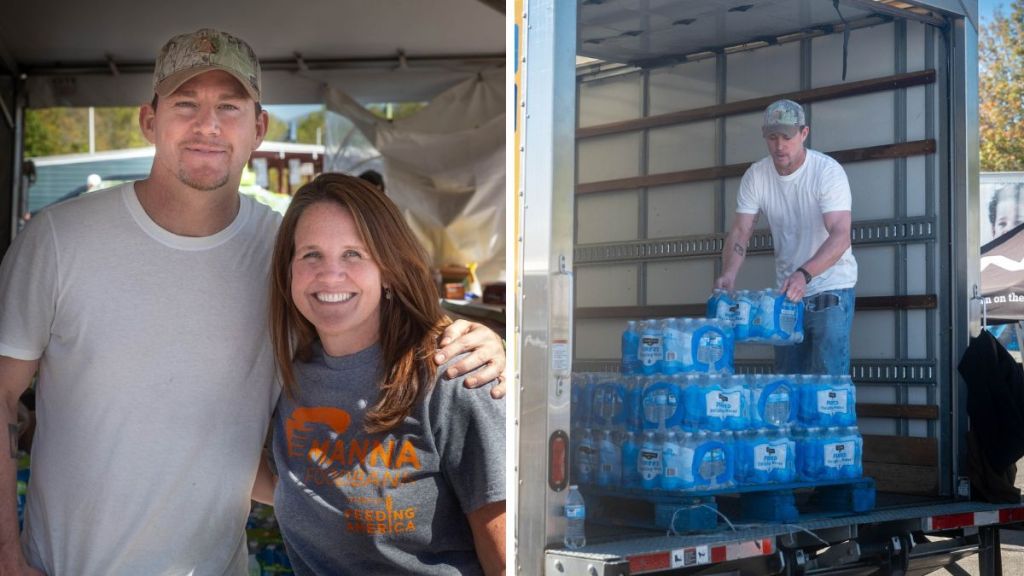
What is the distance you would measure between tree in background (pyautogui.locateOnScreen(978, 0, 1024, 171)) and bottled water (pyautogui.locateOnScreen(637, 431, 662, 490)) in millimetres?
1663

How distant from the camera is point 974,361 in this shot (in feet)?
13.2

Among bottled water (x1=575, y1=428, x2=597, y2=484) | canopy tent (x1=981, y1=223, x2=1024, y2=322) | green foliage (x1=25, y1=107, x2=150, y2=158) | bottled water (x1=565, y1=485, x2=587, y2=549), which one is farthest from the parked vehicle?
green foliage (x1=25, y1=107, x2=150, y2=158)

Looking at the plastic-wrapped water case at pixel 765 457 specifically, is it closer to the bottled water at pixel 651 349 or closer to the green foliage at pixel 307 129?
the bottled water at pixel 651 349

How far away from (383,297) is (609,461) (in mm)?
851

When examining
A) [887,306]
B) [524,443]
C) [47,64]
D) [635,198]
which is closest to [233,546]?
[524,443]

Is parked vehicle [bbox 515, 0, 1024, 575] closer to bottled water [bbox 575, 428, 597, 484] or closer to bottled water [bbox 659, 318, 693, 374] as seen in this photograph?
bottled water [bbox 659, 318, 693, 374]

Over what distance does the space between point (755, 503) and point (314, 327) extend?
1.45m

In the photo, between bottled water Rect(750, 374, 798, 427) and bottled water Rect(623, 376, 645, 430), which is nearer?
bottled water Rect(623, 376, 645, 430)

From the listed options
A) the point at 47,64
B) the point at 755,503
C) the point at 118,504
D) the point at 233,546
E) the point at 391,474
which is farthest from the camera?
the point at 47,64

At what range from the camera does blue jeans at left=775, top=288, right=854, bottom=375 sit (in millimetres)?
3852

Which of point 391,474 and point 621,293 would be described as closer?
point 391,474

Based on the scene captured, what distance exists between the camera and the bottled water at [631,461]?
3361 millimetres

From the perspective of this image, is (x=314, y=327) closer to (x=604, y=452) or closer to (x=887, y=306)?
(x=604, y=452)

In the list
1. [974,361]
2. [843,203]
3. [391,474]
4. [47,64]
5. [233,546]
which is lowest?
[233,546]
